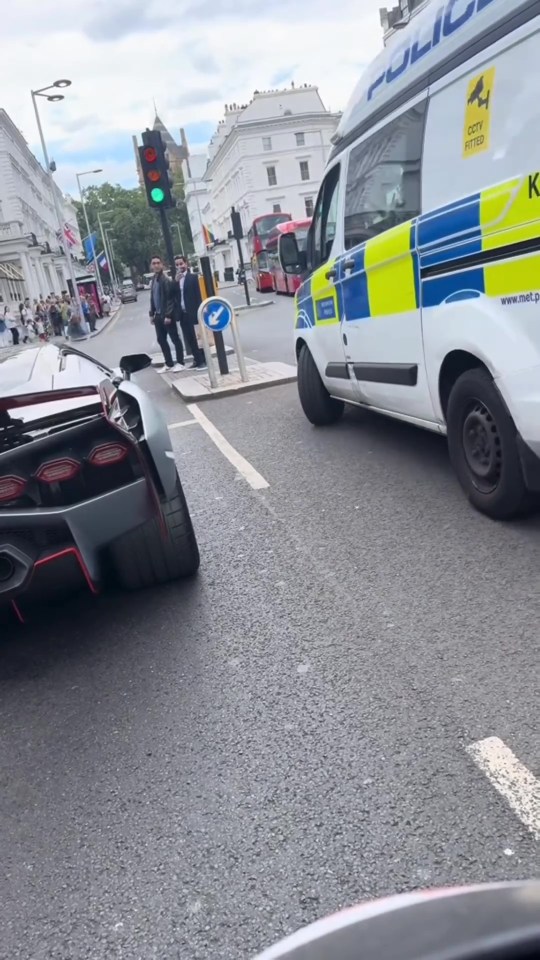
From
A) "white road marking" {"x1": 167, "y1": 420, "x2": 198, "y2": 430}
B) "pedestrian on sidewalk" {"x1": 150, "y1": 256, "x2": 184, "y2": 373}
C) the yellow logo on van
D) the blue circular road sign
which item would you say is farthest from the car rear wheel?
"pedestrian on sidewalk" {"x1": 150, "y1": 256, "x2": 184, "y2": 373}

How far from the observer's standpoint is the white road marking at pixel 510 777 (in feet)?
7.16

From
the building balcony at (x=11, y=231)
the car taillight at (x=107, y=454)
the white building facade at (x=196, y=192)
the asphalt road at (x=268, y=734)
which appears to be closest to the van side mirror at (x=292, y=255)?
the asphalt road at (x=268, y=734)

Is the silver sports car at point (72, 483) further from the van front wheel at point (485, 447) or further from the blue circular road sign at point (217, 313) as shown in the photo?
the blue circular road sign at point (217, 313)

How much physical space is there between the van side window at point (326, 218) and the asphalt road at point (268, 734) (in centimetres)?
252

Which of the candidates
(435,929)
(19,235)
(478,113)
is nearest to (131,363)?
(478,113)

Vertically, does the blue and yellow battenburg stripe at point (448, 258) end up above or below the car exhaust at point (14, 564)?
above

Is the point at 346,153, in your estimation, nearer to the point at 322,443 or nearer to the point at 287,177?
the point at 322,443

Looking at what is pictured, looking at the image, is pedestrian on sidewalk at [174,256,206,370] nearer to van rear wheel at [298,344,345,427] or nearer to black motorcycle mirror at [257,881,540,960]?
van rear wheel at [298,344,345,427]

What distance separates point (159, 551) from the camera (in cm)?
399

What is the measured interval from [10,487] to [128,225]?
370 feet

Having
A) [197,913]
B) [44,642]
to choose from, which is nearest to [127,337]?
[44,642]

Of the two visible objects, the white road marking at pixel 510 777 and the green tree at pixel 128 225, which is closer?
the white road marking at pixel 510 777

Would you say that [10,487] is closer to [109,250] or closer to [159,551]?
[159,551]

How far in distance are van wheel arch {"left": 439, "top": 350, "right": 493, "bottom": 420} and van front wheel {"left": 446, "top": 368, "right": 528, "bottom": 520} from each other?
2.9 inches
